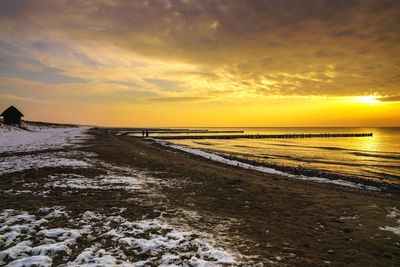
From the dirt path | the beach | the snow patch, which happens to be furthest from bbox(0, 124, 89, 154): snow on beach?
the snow patch

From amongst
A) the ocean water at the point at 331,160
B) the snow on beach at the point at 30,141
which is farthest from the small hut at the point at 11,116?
the ocean water at the point at 331,160

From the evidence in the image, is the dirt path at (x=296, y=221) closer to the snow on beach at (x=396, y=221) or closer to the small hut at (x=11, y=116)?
the snow on beach at (x=396, y=221)

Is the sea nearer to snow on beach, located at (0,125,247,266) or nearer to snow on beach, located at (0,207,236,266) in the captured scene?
snow on beach, located at (0,125,247,266)

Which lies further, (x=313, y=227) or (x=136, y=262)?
(x=313, y=227)

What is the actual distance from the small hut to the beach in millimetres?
63160

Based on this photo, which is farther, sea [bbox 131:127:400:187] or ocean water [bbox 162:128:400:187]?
ocean water [bbox 162:128:400:187]

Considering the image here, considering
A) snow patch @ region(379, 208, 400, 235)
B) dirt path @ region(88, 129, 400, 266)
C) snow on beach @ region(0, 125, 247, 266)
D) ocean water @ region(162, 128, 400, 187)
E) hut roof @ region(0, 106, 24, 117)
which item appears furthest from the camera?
hut roof @ region(0, 106, 24, 117)

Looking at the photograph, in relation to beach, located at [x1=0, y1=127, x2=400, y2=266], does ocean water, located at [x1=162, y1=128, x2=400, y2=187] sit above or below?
below

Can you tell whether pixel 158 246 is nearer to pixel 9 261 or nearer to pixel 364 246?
pixel 9 261

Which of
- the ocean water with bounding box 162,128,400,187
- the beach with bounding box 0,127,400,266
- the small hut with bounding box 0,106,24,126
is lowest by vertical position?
the ocean water with bounding box 162,128,400,187

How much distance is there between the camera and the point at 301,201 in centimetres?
1088

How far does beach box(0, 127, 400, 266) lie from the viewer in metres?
5.52

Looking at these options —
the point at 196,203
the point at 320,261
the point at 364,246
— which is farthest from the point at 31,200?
the point at 364,246

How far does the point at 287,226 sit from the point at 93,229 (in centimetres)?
506
